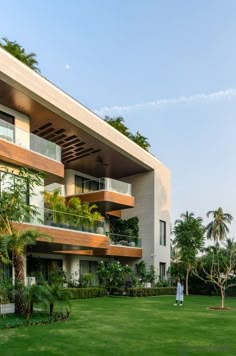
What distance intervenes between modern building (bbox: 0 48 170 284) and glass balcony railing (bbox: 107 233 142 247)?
0.27 ft

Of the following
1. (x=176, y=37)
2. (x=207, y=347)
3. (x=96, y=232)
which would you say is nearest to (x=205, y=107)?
(x=176, y=37)

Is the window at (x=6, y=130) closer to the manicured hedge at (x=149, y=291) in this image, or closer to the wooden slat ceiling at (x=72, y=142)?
the wooden slat ceiling at (x=72, y=142)

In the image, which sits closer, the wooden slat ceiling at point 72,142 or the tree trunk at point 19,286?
the tree trunk at point 19,286

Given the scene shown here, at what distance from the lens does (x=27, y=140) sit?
68.5 ft

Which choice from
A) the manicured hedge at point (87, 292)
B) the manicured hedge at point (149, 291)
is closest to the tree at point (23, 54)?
the manicured hedge at point (87, 292)

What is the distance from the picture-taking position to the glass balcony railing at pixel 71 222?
70.6ft

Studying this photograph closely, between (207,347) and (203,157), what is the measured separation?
74.8 ft


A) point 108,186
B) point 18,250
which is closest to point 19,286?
point 18,250

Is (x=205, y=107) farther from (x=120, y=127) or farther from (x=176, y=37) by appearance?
(x=120, y=127)

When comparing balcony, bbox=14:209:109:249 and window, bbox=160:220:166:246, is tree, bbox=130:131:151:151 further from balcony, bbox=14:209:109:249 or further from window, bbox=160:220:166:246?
balcony, bbox=14:209:109:249

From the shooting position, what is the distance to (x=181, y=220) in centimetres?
3812

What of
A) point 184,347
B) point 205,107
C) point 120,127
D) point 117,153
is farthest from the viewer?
point 120,127

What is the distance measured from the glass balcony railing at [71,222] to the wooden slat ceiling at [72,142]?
5212 millimetres

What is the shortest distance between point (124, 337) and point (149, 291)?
1915cm
